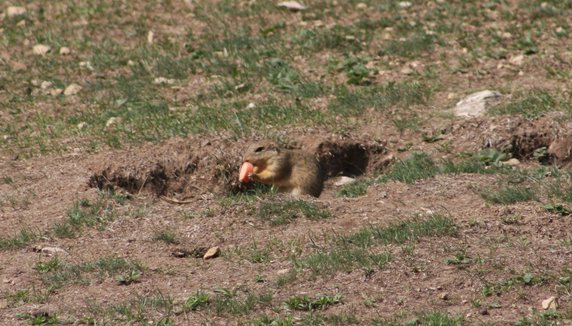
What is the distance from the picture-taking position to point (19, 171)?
9305 millimetres

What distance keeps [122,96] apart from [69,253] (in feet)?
12.0

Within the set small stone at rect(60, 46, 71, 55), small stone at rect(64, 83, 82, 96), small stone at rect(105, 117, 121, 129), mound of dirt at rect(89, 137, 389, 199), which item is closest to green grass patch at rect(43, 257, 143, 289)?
mound of dirt at rect(89, 137, 389, 199)

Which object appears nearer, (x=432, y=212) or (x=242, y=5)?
(x=432, y=212)

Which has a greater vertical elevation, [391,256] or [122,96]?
[391,256]

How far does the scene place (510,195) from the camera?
306 inches

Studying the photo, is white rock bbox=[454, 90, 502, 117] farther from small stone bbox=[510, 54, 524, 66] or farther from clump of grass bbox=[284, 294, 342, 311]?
clump of grass bbox=[284, 294, 342, 311]

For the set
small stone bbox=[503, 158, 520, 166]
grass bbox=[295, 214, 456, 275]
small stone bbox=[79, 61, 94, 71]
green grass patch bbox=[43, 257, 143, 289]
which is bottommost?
small stone bbox=[79, 61, 94, 71]

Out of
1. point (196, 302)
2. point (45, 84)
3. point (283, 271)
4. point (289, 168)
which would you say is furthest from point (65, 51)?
point (196, 302)

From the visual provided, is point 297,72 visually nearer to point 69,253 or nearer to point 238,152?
point 238,152

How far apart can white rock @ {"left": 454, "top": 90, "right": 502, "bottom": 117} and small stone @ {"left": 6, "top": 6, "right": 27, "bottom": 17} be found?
5.92m

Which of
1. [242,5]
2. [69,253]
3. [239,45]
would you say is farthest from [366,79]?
[69,253]

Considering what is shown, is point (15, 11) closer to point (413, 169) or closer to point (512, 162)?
point (413, 169)

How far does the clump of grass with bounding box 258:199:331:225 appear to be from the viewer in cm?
788

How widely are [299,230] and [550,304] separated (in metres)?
2.03
